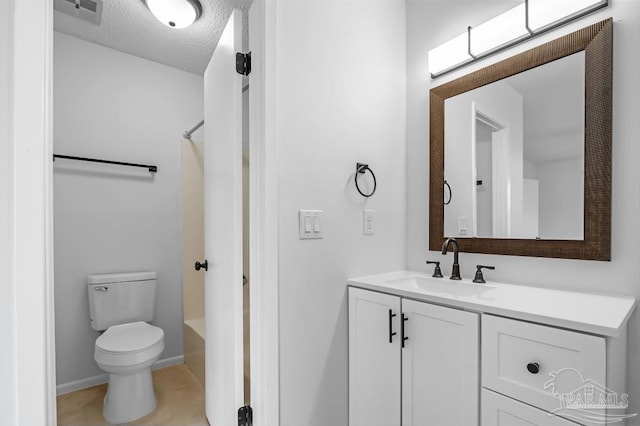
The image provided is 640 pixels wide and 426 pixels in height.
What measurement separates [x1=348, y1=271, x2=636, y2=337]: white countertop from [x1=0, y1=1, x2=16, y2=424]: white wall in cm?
116

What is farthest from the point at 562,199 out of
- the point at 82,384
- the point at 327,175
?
the point at 82,384

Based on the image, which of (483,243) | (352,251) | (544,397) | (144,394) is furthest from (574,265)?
(144,394)

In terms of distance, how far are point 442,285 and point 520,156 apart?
673 mm

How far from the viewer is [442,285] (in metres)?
1.47

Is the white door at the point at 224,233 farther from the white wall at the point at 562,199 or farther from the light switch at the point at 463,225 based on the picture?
the white wall at the point at 562,199

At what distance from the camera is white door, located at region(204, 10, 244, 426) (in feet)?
4.41

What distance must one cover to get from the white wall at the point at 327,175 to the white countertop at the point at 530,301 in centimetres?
20

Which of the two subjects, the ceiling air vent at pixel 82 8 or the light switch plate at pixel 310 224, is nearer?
the light switch plate at pixel 310 224

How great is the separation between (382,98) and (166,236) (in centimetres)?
203

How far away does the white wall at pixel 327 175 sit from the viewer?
1.30 meters

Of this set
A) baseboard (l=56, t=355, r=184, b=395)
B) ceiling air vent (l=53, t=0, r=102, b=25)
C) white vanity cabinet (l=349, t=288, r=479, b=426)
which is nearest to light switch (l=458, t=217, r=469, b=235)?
white vanity cabinet (l=349, t=288, r=479, b=426)

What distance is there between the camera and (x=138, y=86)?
2.50 meters

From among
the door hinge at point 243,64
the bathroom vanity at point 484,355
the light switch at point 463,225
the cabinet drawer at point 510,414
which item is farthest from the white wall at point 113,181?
the cabinet drawer at point 510,414

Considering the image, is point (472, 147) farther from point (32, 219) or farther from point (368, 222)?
point (32, 219)
